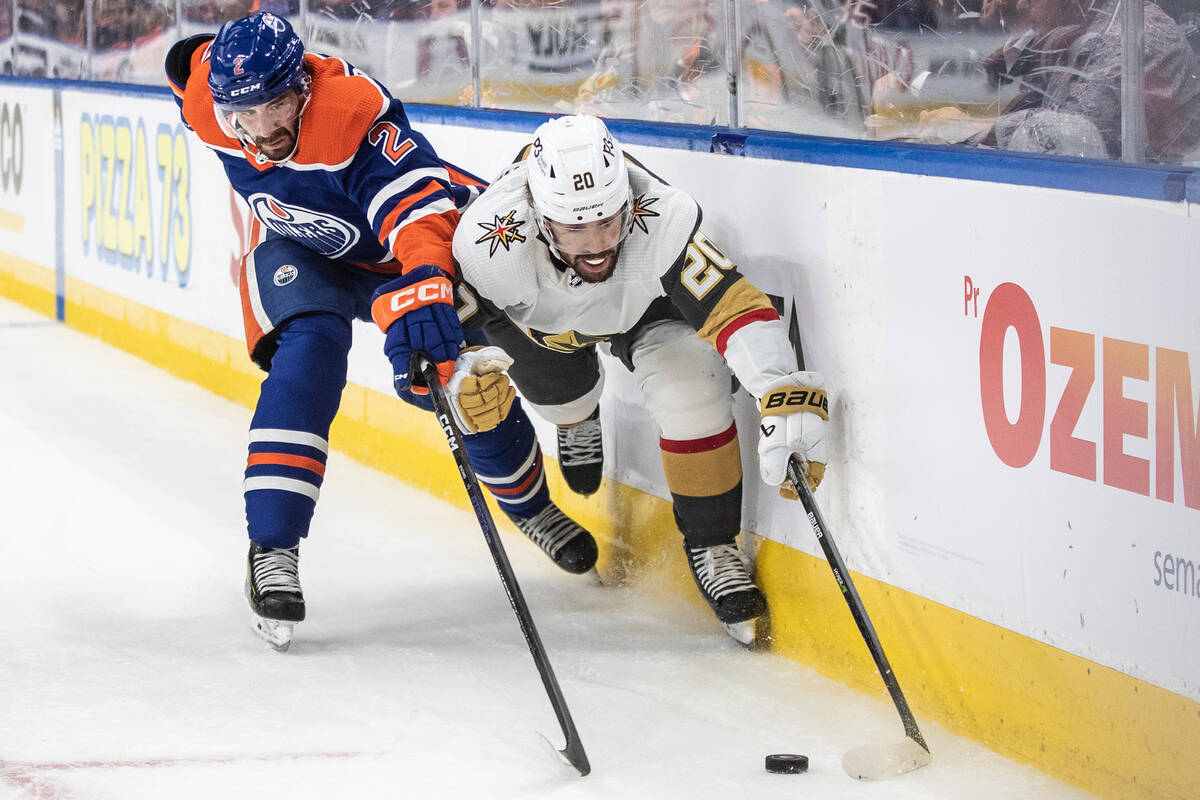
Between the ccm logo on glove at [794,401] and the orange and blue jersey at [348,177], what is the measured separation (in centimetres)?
66

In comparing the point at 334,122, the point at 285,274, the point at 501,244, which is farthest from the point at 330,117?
the point at 501,244

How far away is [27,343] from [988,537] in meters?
5.19

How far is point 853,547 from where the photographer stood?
291 centimetres

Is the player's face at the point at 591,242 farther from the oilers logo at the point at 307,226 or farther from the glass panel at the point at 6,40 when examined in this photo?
the glass panel at the point at 6,40

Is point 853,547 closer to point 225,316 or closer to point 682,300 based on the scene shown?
point 682,300

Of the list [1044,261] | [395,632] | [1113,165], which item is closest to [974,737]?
[1044,261]

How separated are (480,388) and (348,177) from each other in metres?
0.57

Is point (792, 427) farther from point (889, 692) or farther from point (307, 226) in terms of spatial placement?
point (307, 226)

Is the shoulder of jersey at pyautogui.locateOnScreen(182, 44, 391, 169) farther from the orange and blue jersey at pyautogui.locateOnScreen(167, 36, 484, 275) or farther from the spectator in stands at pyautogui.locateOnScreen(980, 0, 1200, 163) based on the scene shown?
the spectator in stands at pyautogui.locateOnScreen(980, 0, 1200, 163)

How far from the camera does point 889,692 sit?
2.65 metres

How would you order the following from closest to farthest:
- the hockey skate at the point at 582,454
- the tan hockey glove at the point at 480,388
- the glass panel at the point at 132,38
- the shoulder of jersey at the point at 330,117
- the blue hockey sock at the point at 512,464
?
the tan hockey glove at the point at 480,388, the shoulder of jersey at the point at 330,117, the blue hockey sock at the point at 512,464, the hockey skate at the point at 582,454, the glass panel at the point at 132,38

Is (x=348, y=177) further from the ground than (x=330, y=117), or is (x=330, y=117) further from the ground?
(x=330, y=117)

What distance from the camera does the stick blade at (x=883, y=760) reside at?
2451mm

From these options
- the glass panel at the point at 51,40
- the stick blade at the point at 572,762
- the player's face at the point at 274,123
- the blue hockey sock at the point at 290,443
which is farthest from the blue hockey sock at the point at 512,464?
the glass panel at the point at 51,40
